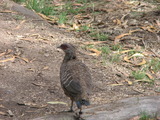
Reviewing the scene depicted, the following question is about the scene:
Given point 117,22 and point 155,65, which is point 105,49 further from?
point 117,22

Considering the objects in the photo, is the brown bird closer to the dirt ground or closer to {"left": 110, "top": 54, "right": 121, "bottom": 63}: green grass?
the dirt ground

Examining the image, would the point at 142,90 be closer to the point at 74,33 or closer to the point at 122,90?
the point at 122,90

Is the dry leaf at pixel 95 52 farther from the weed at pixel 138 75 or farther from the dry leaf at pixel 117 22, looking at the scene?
the dry leaf at pixel 117 22

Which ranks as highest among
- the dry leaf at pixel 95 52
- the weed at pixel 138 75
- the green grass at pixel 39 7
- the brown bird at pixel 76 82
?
the green grass at pixel 39 7

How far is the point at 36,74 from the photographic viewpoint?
282 inches

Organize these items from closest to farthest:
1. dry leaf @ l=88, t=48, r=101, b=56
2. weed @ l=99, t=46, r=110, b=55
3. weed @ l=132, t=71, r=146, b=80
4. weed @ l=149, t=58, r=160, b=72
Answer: weed @ l=132, t=71, r=146, b=80, weed @ l=149, t=58, r=160, b=72, dry leaf @ l=88, t=48, r=101, b=56, weed @ l=99, t=46, r=110, b=55

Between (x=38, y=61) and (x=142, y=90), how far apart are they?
79.2 inches

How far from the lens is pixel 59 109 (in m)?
6.22

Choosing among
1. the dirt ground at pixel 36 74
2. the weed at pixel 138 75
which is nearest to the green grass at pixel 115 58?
the dirt ground at pixel 36 74

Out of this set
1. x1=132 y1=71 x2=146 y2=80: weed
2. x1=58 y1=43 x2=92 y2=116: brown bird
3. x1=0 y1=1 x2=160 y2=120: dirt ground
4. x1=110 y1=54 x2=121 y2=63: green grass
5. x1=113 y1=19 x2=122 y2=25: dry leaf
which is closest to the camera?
x1=58 y1=43 x2=92 y2=116: brown bird

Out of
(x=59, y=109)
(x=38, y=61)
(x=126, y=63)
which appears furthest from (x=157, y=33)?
(x=59, y=109)

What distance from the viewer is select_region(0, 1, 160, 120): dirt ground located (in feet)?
20.6

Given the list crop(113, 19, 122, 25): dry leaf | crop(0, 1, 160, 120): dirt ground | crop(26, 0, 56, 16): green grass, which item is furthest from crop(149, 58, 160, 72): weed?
crop(26, 0, 56, 16): green grass

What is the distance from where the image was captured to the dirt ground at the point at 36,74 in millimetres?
6273
